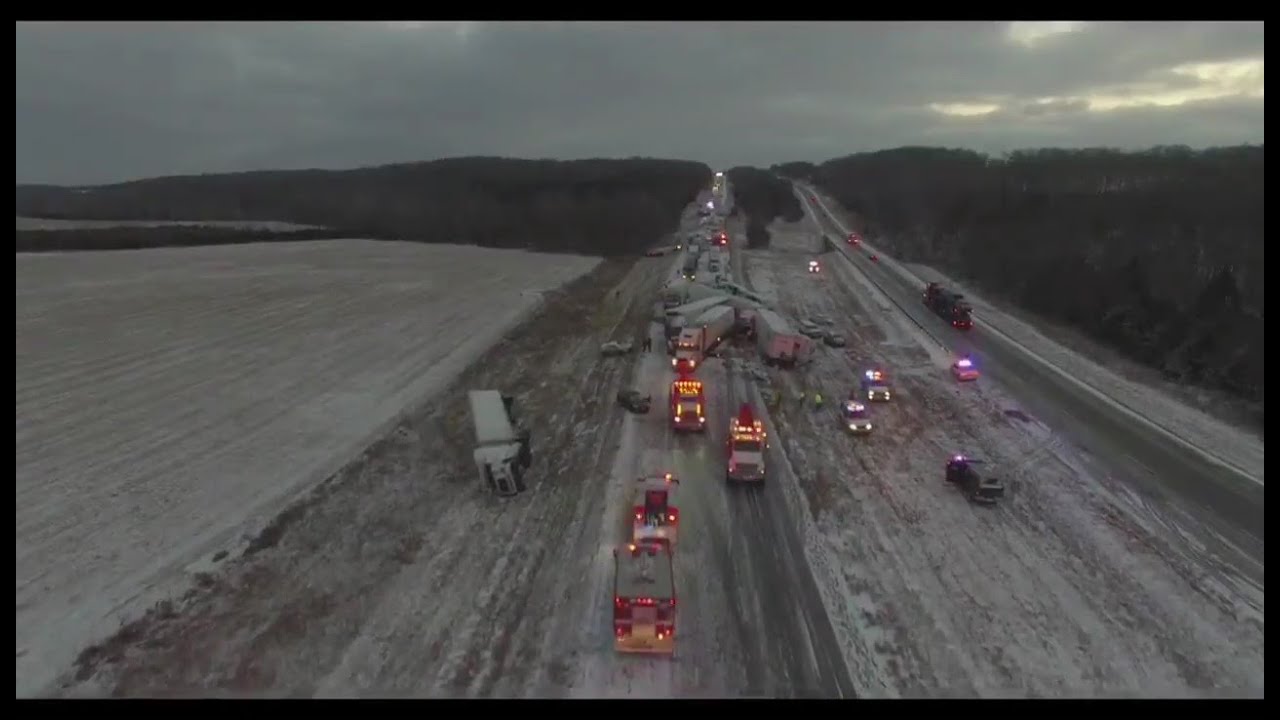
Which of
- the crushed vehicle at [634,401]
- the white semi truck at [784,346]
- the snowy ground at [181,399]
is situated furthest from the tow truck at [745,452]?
the white semi truck at [784,346]

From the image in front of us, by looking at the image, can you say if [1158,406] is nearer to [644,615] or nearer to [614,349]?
[614,349]

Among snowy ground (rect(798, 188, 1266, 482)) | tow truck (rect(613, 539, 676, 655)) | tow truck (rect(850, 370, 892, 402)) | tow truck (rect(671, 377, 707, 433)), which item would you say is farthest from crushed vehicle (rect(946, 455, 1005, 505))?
tow truck (rect(613, 539, 676, 655))

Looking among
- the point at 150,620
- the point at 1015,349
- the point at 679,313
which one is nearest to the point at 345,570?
the point at 150,620

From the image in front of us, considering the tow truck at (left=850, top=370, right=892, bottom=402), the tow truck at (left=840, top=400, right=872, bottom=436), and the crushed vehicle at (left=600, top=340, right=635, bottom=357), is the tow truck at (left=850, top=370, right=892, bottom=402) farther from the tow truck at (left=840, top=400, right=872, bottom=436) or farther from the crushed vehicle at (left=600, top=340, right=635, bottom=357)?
the crushed vehicle at (left=600, top=340, right=635, bottom=357)

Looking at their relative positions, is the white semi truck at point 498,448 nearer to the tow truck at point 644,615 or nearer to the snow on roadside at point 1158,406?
the tow truck at point 644,615
